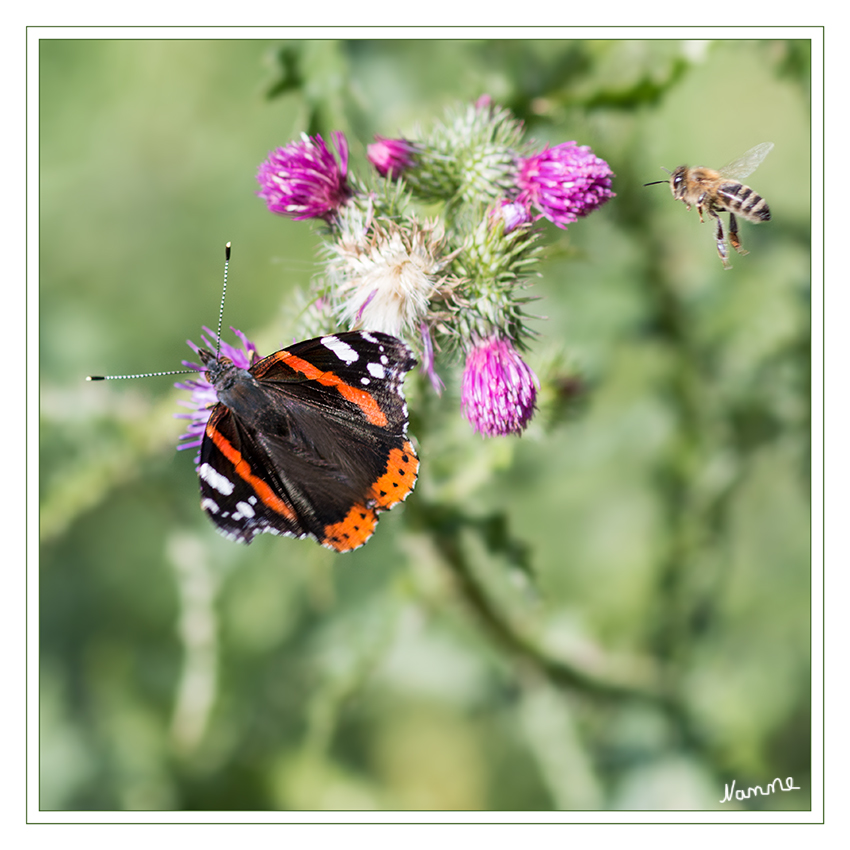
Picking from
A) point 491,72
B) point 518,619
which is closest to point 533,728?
point 518,619

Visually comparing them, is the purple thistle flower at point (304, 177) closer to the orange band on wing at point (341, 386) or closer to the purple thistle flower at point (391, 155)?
the purple thistle flower at point (391, 155)

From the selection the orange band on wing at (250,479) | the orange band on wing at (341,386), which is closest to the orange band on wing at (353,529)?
the orange band on wing at (250,479)

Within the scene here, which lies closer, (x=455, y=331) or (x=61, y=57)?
(x=455, y=331)

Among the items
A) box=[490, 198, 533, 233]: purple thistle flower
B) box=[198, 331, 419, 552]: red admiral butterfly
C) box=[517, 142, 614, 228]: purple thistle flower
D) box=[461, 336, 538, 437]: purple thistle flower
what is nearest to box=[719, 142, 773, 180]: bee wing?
box=[517, 142, 614, 228]: purple thistle flower

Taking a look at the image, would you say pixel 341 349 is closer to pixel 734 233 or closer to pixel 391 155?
pixel 391 155

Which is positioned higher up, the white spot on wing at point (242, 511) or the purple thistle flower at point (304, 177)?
the purple thistle flower at point (304, 177)

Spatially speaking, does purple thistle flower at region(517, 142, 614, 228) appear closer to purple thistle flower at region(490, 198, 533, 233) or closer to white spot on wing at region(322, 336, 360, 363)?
purple thistle flower at region(490, 198, 533, 233)

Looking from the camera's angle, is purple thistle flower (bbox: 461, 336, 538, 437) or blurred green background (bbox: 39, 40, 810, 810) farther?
blurred green background (bbox: 39, 40, 810, 810)
